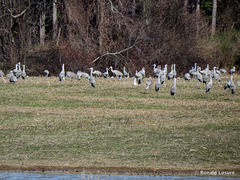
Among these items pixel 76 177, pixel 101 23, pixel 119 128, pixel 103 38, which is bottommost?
pixel 76 177

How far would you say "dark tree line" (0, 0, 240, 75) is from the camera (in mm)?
36875

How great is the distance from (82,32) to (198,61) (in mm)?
9299

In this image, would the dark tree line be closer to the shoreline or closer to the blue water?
the shoreline

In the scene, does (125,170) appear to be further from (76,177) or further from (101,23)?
(101,23)

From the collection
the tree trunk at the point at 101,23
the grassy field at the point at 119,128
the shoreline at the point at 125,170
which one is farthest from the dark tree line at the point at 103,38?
the shoreline at the point at 125,170

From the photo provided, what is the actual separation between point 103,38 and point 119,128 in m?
22.0

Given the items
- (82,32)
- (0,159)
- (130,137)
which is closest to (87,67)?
(82,32)

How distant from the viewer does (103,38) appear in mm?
37188

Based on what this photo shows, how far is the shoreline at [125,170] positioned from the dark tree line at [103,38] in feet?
82.8

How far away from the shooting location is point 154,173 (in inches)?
427

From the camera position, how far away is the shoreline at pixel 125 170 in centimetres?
1084

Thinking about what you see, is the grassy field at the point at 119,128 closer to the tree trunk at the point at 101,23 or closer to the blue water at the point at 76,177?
the blue water at the point at 76,177

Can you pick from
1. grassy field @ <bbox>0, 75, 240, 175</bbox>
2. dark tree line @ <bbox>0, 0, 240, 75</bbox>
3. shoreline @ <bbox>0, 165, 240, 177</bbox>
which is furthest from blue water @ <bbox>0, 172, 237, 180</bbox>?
dark tree line @ <bbox>0, 0, 240, 75</bbox>

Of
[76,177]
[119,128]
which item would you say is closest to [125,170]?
[76,177]
